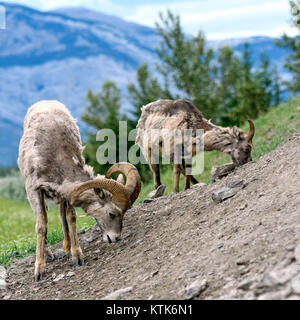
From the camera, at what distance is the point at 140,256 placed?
7.41m

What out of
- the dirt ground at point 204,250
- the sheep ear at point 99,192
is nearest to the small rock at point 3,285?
the dirt ground at point 204,250

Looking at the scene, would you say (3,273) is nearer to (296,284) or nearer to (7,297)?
(7,297)

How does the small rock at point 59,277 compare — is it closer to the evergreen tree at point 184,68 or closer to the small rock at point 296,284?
the small rock at point 296,284

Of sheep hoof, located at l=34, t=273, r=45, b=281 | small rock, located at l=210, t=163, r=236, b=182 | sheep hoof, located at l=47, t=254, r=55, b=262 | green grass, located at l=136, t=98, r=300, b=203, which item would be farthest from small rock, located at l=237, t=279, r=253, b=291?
green grass, located at l=136, t=98, r=300, b=203

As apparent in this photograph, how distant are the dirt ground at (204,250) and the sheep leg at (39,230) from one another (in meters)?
0.18

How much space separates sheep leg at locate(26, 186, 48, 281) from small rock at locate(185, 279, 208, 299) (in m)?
3.71

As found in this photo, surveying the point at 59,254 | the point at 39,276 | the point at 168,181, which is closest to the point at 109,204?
the point at 39,276

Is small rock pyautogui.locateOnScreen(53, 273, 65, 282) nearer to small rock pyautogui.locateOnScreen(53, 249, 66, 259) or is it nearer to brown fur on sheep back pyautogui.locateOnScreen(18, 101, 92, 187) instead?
small rock pyautogui.locateOnScreen(53, 249, 66, 259)

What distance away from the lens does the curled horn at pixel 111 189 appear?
779 centimetres

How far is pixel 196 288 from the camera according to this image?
5.15 meters

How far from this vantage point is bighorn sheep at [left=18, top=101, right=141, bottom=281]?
816cm
